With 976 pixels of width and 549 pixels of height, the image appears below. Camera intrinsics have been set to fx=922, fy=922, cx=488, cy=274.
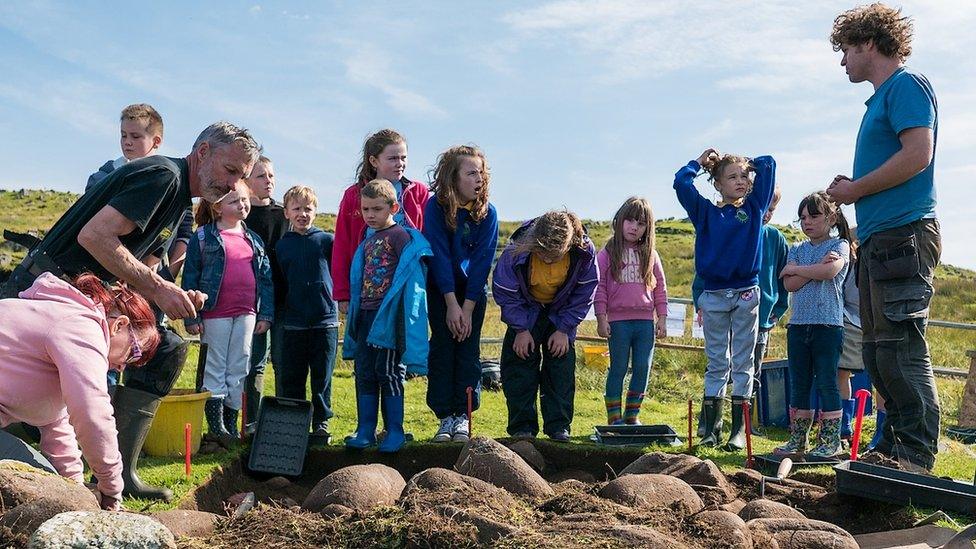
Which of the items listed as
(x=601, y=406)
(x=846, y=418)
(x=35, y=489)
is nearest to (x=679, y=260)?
(x=601, y=406)

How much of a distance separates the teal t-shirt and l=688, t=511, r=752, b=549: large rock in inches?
87.9

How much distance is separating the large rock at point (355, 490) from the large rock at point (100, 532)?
1.22 metres

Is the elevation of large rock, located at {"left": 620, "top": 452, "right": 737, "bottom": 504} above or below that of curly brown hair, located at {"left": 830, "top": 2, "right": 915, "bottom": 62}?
below

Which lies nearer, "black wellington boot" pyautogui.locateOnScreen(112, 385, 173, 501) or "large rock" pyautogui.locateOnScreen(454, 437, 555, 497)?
"large rock" pyautogui.locateOnScreen(454, 437, 555, 497)

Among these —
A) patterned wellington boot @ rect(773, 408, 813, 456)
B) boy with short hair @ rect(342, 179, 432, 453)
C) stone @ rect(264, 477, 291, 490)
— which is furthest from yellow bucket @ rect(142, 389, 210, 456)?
patterned wellington boot @ rect(773, 408, 813, 456)

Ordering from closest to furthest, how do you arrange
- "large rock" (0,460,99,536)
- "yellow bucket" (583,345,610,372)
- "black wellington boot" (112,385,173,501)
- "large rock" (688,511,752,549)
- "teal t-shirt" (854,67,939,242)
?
"large rock" (0,460,99,536), "large rock" (688,511,752,549), "black wellington boot" (112,385,173,501), "teal t-shirt" (854,67,939,242), "yellow bucket" (583,345,610,372)

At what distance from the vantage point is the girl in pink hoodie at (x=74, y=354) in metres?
3.41

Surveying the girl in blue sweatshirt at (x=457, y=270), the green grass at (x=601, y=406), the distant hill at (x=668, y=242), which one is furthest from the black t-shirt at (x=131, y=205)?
the distant hill at (x=668, y=242)

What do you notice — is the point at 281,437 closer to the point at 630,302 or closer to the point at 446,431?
the point at 446,431

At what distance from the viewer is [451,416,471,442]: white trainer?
6.40m

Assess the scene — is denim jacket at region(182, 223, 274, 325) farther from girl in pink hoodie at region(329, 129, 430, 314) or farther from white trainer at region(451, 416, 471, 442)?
white trainer at region(451, 416, 471, 442)

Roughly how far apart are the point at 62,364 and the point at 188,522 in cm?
84

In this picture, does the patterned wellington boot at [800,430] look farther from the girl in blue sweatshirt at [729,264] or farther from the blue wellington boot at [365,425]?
the blue wellington boot at [365,425]

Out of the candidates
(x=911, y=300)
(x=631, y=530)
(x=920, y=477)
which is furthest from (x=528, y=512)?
(x=911, y=300)
